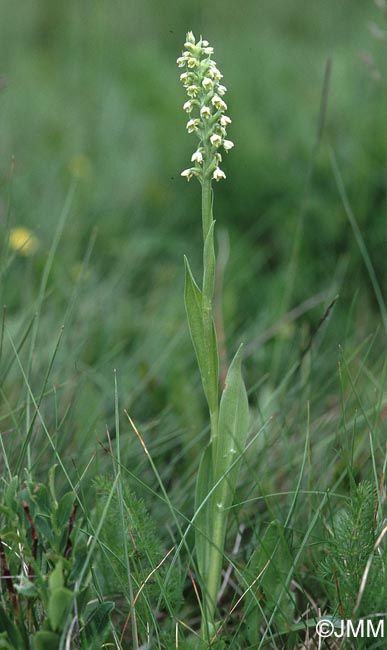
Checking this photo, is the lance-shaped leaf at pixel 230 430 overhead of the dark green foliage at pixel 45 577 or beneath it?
overhead

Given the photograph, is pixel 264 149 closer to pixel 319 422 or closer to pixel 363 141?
pixel 363 141

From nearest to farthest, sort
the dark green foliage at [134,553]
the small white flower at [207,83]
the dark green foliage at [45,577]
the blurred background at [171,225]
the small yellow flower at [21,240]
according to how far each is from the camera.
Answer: the dark green foliage at [45,577]
the small white flower at [207,83]
the dark green foliage at [134,553]
the blurred background at [171,225]
the small yellow flower at [21,240]

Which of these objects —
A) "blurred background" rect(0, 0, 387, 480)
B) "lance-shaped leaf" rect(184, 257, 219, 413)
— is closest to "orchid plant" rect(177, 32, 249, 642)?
"lance-shaped leaf" rect(184, 257, 219, 413)

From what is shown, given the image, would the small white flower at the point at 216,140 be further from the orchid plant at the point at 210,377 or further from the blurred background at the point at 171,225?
the blurred background at the point at 171,225

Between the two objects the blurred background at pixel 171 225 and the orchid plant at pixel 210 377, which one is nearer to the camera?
the orchid plant at pixel 210 377

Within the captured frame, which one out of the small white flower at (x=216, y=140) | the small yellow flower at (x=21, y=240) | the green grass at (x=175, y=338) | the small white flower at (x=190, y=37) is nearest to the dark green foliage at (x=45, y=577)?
the green grass at (x=175, y=338)

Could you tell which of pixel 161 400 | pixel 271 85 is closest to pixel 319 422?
pixel 161 400

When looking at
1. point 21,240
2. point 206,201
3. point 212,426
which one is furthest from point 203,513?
point 21,240

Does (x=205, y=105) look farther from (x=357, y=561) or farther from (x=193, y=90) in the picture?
(x=357, y=561)
